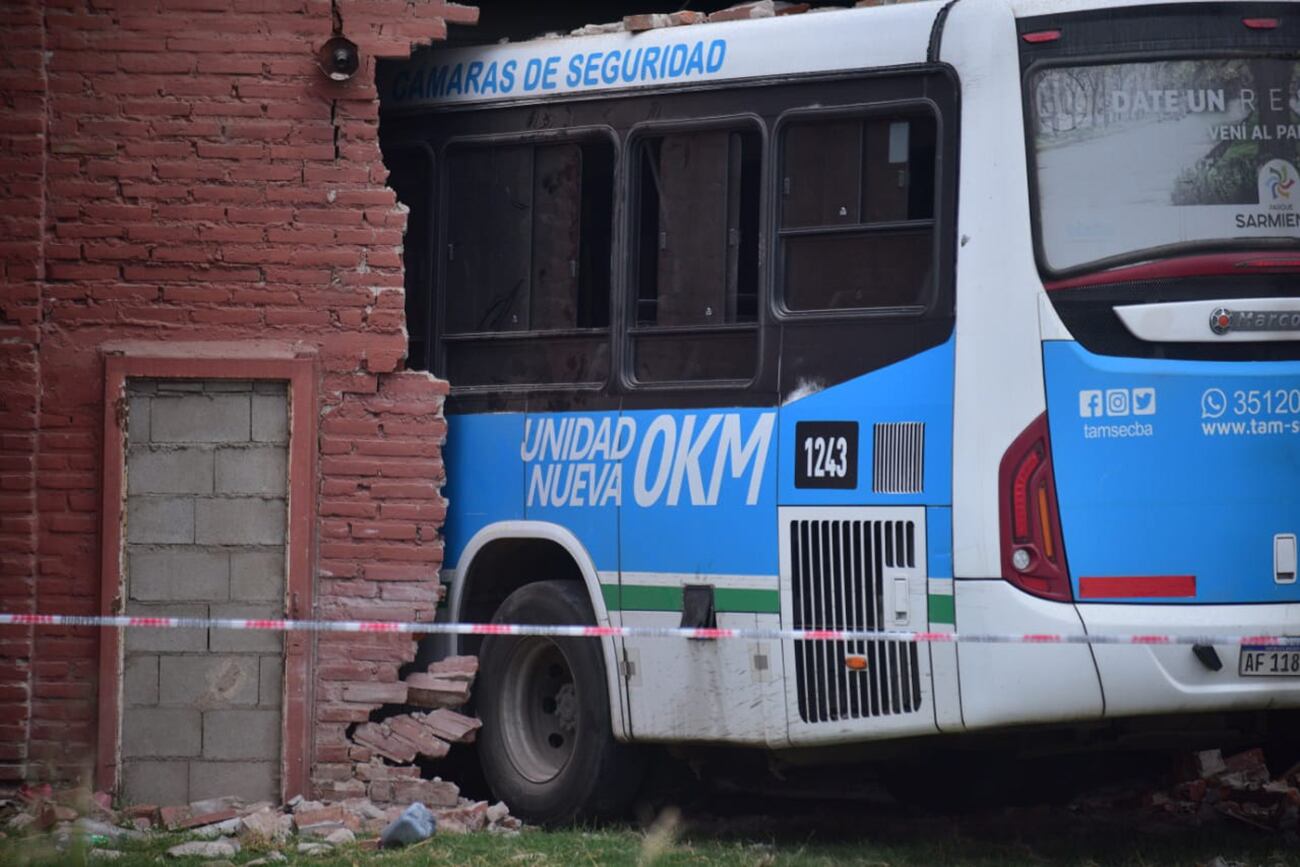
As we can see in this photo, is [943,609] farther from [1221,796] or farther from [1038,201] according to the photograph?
[1221,796]

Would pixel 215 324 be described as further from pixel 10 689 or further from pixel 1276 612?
pixel 1276 612

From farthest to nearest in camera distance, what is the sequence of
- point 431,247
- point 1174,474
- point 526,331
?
point 431,247 → point 526,331 → point 1174,474

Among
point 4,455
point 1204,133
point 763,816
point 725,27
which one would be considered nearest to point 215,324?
point 4,455

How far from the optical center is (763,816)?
34.1ft

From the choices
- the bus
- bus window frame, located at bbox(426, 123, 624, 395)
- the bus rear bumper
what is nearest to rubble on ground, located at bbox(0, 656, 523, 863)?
the bus

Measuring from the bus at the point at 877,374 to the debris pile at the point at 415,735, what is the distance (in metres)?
0.17

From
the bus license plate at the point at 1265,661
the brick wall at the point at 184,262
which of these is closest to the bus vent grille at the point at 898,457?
the bus license plate at the point at 1265,661

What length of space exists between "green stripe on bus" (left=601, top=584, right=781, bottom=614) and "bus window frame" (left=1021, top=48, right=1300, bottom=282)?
1.73 m

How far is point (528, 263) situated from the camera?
10.2m

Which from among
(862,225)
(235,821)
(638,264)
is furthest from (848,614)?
(235,821)

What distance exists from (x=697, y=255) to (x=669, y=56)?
91 centimetres

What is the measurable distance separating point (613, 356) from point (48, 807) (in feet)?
10.1

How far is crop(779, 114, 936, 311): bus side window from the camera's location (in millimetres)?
8789

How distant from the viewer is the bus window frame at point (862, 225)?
28.5 feet
